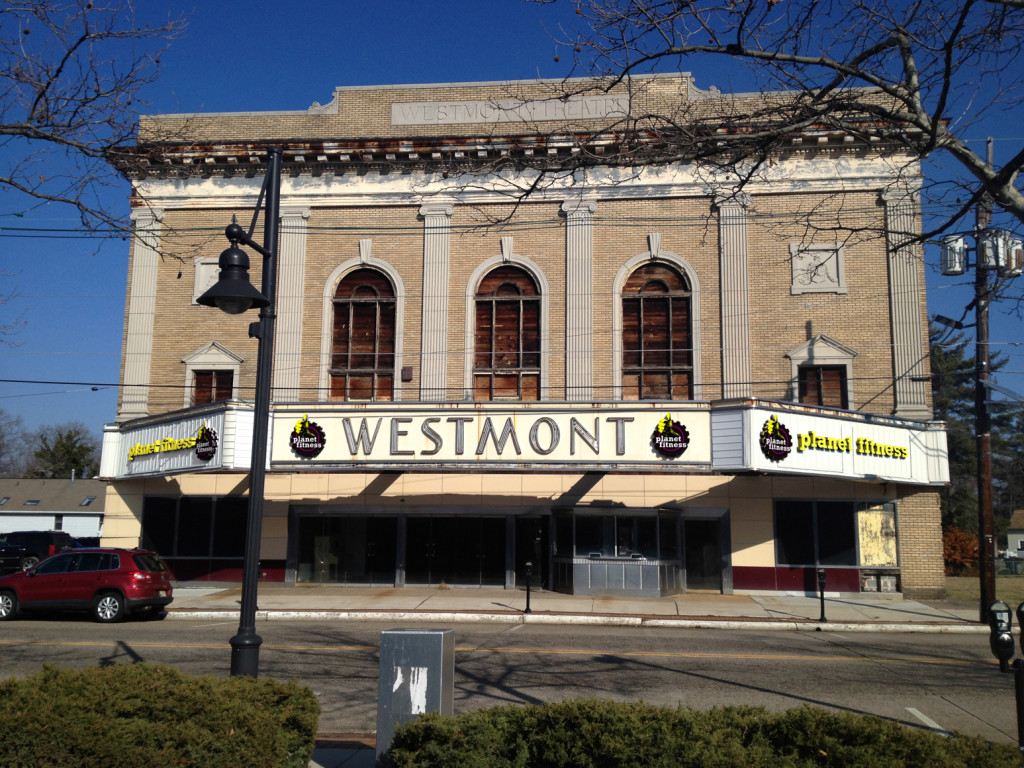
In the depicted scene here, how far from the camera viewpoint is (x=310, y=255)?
27.2 meters

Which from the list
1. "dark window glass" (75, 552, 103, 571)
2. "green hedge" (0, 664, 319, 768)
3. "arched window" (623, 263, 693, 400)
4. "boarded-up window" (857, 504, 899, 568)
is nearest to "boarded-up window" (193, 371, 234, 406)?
"dark window glass" (75, 552, 103, 571)

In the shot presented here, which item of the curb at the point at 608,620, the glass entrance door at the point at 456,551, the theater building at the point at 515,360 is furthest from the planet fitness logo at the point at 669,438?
the glass entrance door at the point at 456,551

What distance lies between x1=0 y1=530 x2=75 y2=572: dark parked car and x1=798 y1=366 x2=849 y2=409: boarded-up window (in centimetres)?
2656

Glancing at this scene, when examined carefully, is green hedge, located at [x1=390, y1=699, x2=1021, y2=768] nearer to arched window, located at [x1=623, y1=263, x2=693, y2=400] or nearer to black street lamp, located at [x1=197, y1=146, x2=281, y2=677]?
black street lamp, located at [x1=197, y1=146, x2=281, y2=677]

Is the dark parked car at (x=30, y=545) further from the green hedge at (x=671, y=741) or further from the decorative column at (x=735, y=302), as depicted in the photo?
the green hedge at (x=671, y=741)

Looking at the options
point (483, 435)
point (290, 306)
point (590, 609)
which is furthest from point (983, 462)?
point (290, 306)

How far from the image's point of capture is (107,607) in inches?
774

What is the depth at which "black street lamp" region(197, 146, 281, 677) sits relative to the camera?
8.20 meters

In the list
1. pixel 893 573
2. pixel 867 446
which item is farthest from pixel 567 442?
pixel 893 573

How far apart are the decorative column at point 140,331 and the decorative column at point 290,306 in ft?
13.0

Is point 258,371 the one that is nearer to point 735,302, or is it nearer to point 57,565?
point 57,565

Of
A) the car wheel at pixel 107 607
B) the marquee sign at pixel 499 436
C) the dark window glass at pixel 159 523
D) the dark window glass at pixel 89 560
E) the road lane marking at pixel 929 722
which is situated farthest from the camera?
the dark window glass at pixel 159 523

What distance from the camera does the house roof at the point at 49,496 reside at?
5712 centimetres

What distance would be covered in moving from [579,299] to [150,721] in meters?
20.7
